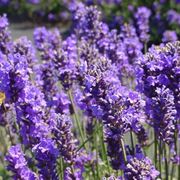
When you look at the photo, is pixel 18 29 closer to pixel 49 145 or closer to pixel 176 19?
pixel 176 19

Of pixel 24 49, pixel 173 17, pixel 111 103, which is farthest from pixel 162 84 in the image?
pixel 173 17

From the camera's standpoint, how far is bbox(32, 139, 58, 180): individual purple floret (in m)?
3.23

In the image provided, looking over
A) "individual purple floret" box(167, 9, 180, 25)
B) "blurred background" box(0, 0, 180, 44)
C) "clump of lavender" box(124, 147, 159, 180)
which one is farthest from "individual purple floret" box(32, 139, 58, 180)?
"individual purple floret" box(167, 9, 180, 25)

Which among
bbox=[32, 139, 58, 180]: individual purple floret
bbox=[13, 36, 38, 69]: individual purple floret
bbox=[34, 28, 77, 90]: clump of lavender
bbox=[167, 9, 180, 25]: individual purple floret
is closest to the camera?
bbox=[32, 139, 58, 180]: individual purple floret

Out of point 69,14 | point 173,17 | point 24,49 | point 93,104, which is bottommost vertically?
point 93,104

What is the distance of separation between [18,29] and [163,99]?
12.4m

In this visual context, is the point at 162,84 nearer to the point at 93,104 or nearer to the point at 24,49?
the point at 93,104

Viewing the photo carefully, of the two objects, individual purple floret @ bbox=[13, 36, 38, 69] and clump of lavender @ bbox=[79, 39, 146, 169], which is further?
individual purple floret @ bbox=[13, 36, 38, 69]

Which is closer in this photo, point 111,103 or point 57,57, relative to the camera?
point 111,103

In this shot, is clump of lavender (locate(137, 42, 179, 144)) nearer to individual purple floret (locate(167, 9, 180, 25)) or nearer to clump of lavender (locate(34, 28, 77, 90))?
clump of lavender (locate(34, 28, 77, 90))

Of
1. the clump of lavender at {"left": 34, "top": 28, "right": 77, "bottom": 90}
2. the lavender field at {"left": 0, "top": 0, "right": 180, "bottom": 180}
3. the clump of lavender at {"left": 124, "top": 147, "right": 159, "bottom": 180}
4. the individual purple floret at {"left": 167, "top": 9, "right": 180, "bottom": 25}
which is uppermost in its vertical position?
the individual purple floret at {"left": 167, "top": 9, "right": 180, "bottom": 25}

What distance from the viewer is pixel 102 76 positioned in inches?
123

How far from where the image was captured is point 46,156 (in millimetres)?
3258

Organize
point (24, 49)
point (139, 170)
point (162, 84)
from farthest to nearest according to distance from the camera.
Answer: point (24, 49)
point (162, 84)
point (139, 170)
